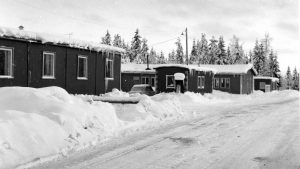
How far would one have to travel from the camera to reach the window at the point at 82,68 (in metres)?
20.9

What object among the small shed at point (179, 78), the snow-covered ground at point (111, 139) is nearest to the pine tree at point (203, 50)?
the small shed at point (179, 78)

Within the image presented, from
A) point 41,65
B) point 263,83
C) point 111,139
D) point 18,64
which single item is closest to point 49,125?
point 111,139

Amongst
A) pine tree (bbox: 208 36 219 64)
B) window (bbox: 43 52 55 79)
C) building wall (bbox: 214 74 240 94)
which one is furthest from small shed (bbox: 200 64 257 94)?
pine tree (bbox: 208 36 219 64)

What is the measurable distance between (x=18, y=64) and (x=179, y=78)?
18.1 m

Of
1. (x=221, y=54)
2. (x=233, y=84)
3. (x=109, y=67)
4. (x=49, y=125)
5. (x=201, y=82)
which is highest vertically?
(x=221, y=54)

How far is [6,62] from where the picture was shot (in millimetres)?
16703

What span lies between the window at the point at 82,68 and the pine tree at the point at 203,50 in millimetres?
72530

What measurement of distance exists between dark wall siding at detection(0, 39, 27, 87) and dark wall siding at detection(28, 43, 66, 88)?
0.35 meters

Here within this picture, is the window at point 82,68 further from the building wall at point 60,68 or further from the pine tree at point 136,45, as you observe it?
the pine tree at point 136,45

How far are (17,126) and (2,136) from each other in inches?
23.8

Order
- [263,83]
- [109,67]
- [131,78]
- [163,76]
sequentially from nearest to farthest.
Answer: [109,67]
[163,76]
[131,78]
[263,83]

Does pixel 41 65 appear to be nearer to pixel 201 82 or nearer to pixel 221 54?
pixel 201 82

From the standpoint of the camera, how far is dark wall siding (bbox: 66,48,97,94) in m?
20.1

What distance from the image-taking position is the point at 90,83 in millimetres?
21672
